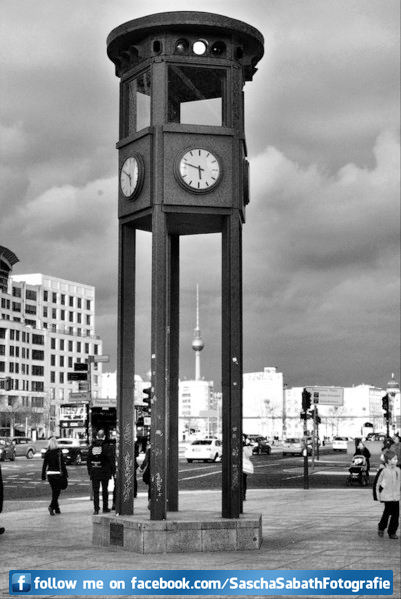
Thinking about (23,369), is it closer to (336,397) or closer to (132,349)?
(336,397)

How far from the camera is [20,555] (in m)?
13.9

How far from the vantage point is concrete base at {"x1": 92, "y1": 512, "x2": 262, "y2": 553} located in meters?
14.0

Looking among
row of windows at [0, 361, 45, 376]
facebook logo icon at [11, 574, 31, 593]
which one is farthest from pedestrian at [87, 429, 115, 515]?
row of windows at [0, 361, 45, 376]

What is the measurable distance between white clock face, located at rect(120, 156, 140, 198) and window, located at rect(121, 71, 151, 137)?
64 centimetres

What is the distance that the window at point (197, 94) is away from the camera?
51.4 ft

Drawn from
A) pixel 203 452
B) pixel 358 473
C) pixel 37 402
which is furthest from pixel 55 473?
pixel 37 402

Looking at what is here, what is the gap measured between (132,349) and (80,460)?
38.5m

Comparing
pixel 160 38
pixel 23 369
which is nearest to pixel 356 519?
pixel 160 38

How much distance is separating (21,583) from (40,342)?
490ft

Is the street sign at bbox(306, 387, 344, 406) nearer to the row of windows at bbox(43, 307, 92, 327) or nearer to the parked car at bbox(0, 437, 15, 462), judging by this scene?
the parked car at bbox(0, 437, 15, 462)

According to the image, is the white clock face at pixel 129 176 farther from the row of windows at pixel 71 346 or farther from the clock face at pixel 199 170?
the row of windows at pixel 71 346

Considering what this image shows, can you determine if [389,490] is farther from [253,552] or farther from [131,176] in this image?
[131,176]

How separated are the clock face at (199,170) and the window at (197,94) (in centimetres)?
67

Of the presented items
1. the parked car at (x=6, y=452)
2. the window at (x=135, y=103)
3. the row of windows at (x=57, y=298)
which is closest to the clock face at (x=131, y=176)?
the window at (x=135, y=103)
